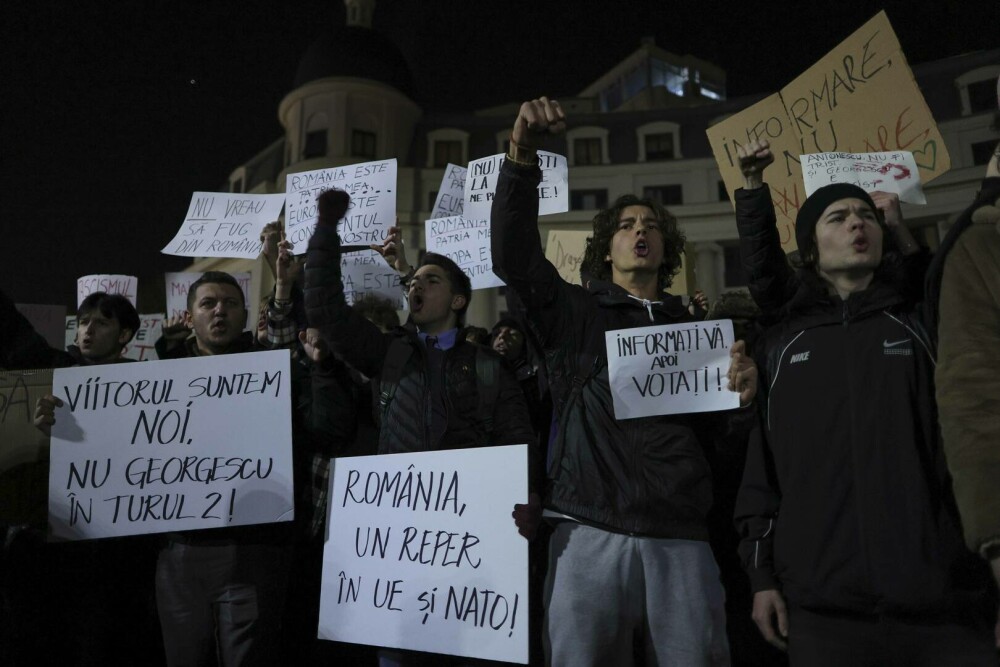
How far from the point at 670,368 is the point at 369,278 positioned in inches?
119

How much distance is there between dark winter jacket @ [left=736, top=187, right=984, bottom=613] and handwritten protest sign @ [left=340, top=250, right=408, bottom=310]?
317 cm

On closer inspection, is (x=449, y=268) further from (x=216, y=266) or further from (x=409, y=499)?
(x=216, y=266)

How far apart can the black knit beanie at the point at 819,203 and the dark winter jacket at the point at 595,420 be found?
516mm

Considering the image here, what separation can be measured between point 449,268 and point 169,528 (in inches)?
64.6

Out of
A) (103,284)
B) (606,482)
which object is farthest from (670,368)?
(103,284)

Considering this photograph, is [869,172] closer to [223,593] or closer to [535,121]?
[535,121]

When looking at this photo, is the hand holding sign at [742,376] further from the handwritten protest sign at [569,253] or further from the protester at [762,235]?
the handwritten protest sign at [569,253]

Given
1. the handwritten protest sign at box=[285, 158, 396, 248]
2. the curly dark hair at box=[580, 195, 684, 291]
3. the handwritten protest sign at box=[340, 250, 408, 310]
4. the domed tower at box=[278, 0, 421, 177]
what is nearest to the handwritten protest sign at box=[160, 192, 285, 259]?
the handwritten protest sign at box=[285, 158, 396, 248]

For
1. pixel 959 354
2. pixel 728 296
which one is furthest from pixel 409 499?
pixel 728 296

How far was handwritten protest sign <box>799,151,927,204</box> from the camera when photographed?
10.9 feet

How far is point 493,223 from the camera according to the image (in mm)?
2684

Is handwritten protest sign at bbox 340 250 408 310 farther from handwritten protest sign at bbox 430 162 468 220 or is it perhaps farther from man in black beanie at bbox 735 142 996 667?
man in black beanie at bbox 735 142 996 667

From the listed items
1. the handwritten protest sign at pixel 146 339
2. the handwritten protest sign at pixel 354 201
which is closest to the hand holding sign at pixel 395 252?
the handwritten protest sign at pixel 354 201

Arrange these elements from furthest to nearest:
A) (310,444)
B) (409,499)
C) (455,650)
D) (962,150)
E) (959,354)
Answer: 1. (962,150)
2. (310,444)
3. (409,499)
4. (455,650)
5. (959,354)
